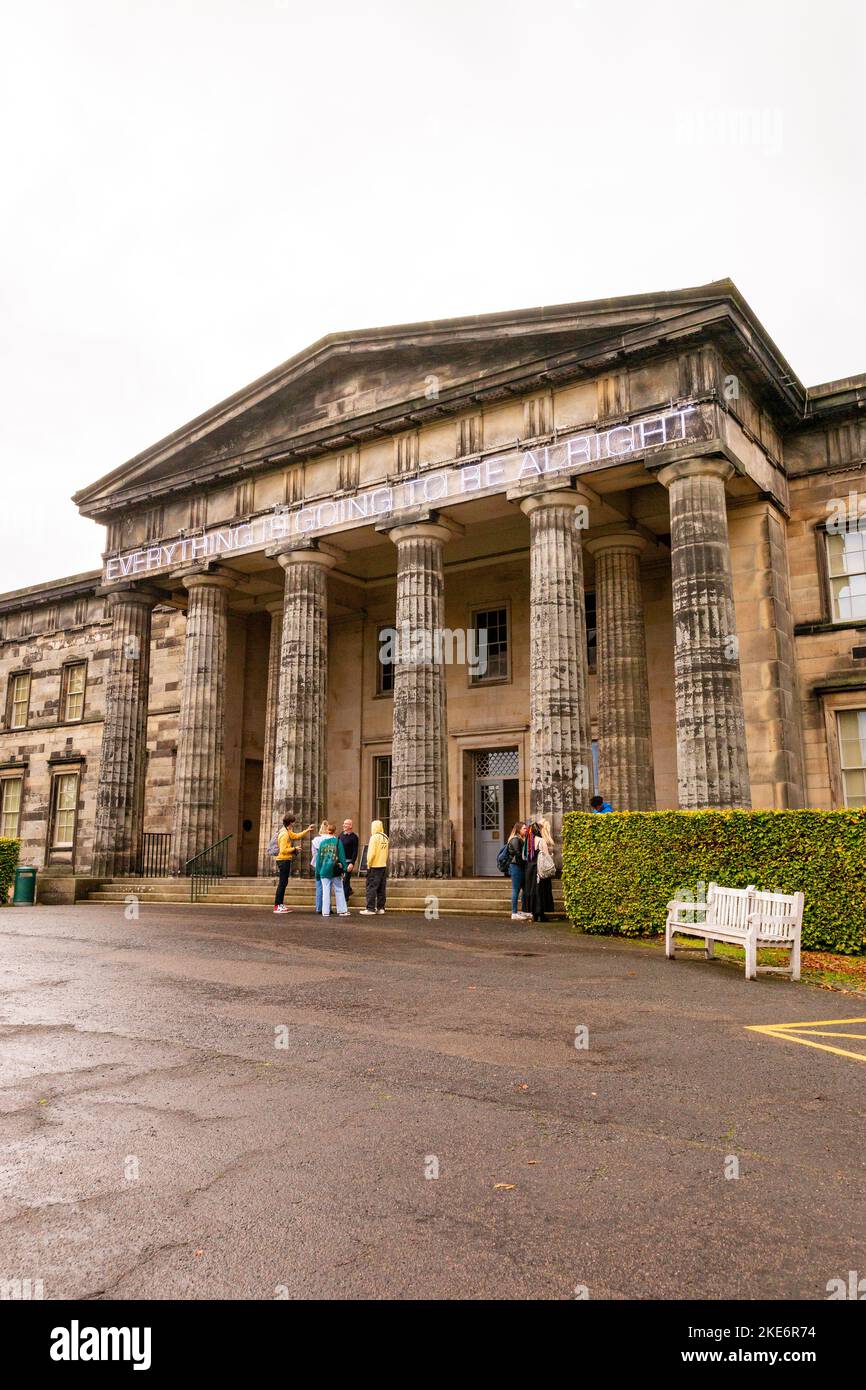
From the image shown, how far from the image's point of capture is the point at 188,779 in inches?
952

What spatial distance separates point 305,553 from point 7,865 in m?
10.4

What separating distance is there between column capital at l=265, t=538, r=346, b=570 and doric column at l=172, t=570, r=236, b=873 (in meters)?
2.57

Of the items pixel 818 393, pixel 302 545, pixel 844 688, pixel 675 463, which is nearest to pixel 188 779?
pixel 302 545

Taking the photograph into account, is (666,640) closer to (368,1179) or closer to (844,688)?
(844,688)

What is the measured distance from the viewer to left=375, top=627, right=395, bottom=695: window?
27.8 m

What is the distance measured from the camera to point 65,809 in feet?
111

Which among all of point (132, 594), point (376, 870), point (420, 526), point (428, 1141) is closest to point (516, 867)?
point (376, 870)

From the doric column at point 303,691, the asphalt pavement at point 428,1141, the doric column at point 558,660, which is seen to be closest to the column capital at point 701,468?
the doric column at point 558,660

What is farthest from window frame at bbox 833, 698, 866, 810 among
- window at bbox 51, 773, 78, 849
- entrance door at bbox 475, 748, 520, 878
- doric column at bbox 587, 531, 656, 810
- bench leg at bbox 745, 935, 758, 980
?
window at bbox 51, 773, 78, 849

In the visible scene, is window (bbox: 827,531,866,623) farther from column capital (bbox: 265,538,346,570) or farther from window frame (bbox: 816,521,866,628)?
column capital (bbox: 265,538,346,570)

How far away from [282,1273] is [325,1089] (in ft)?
Result: 7.31

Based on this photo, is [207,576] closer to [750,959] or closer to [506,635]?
[506,635]

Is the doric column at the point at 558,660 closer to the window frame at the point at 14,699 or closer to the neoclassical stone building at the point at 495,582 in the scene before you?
the neoclassical stone building at the point at 495,582

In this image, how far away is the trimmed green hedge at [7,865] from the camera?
22.2 meters
